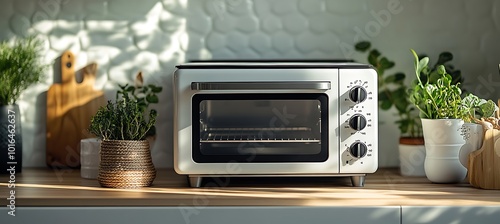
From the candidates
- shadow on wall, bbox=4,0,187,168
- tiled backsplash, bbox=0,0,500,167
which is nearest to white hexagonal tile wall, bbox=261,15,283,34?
tiled backsplash, bbox=0,0,500,167

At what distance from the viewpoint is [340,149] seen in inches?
75.7

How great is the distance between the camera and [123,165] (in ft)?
6.30

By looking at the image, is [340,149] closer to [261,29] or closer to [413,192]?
[413,192]

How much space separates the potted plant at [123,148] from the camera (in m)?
1.92

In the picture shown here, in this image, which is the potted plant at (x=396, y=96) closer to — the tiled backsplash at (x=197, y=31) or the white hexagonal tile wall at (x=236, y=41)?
the tiled backsplash at (x=197, y=31)

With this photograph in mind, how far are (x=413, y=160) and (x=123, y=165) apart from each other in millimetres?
833

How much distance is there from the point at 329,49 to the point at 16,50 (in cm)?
95

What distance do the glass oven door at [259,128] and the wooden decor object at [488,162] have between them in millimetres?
385

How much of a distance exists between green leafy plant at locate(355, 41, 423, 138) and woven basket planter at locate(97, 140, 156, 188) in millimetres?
777

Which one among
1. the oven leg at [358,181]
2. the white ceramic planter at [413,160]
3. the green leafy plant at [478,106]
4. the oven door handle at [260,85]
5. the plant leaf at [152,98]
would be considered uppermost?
the oven door handle at [260,85]

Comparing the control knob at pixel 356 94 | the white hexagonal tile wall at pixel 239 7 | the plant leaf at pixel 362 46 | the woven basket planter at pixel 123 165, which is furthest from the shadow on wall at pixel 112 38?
the control knob at pixel 356 94

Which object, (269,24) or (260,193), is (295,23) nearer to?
(269,24)

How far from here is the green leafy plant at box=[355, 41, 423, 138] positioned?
230 centimetres

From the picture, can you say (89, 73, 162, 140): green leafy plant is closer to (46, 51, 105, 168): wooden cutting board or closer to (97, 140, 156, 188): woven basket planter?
(97, 140, 156, 188): woven basket planter
